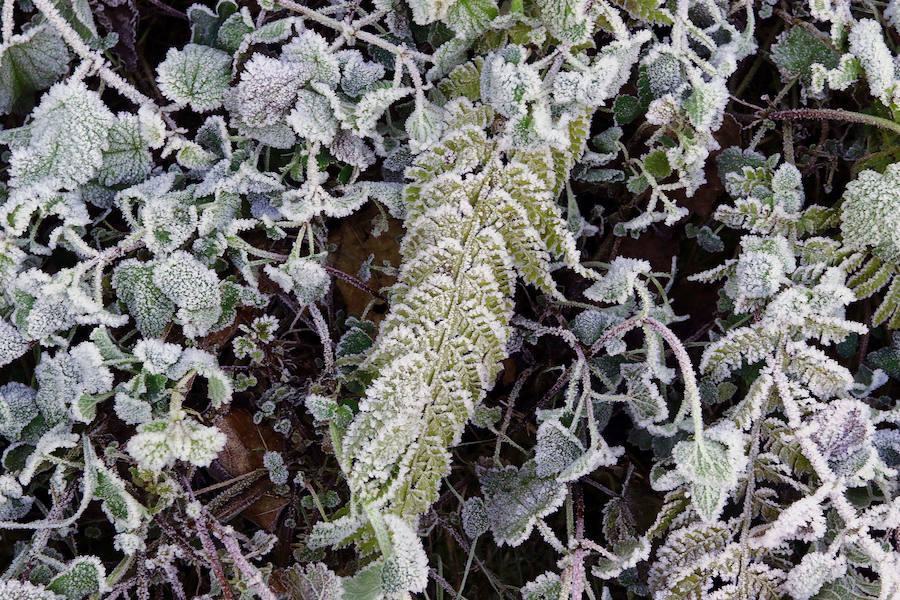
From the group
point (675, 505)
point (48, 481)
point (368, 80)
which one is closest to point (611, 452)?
point (675, 505)

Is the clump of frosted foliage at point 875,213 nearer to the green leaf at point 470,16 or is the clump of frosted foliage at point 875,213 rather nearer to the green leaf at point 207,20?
the green leaf at point 470,16

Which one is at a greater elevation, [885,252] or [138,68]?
[138,68]

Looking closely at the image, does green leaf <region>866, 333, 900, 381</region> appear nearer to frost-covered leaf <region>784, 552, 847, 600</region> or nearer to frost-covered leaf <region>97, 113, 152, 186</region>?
frost-covered leaf <region>784, 552, 847, 600</region>

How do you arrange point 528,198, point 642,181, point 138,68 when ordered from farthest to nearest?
1. point 138,68
2. point 642,181
3. point 528,198

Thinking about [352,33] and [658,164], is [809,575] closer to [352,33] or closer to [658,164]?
[658,164]

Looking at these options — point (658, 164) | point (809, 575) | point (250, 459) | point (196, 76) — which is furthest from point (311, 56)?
point (809, 575)

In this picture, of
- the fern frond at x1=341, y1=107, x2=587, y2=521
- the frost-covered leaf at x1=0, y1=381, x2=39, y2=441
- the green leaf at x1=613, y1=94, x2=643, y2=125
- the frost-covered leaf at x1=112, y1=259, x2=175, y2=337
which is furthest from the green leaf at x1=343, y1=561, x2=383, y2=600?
the green leaf at x1=613, y1=94, x2=643, y2=125

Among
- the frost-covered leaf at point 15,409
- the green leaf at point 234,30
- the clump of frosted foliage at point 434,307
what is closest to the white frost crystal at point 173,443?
the clump of frosted foliage at point 434,307

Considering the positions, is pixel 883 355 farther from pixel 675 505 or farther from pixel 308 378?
pixel 308 378
